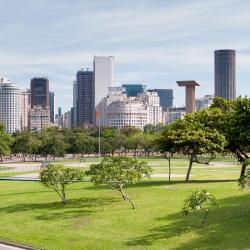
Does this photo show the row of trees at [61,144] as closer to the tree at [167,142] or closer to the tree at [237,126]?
the tree at [167,142]

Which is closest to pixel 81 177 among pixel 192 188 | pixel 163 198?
pixel 163 198

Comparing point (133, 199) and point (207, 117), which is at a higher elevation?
point (207, 117)

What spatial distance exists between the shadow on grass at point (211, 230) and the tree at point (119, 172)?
5.64 meters

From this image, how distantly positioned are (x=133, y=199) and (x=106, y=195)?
4033mm

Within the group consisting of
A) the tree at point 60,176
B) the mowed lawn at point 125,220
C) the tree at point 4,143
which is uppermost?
the tree at point 4,143

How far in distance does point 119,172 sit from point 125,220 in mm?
5087

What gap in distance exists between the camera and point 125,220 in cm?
3847

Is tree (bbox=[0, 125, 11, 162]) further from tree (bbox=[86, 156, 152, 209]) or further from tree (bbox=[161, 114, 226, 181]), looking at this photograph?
tree (bbox=[86, 156, 152, 209])

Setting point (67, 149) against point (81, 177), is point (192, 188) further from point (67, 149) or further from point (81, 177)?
point (67, 149)

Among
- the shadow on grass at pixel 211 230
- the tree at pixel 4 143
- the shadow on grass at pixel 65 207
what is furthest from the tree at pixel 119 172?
the tree at pixel 4 143

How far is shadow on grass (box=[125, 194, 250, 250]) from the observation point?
30875 mm

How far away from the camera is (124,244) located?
105ft

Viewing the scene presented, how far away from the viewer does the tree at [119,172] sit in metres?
42.3

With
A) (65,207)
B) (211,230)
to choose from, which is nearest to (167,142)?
(65,207)
